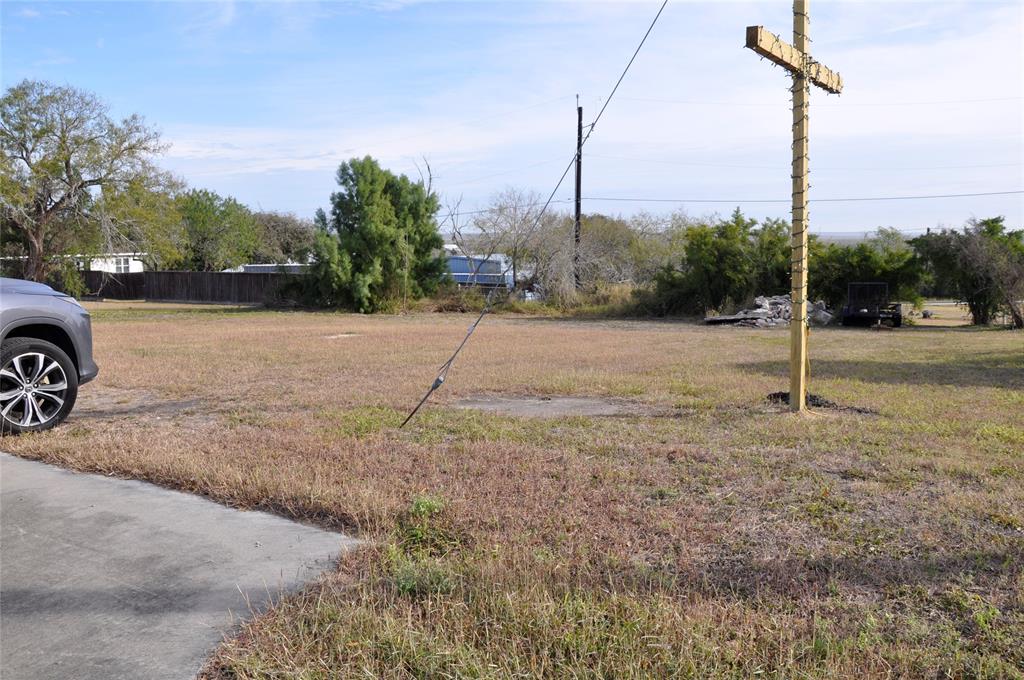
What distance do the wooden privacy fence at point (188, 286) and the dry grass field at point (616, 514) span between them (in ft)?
114

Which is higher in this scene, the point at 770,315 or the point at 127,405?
the point at 770,315

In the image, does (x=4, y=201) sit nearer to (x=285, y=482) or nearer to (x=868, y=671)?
(x=285, y=482)

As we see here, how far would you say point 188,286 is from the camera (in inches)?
2067

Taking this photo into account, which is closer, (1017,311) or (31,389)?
(31,389)

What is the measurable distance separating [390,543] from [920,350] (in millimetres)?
15769

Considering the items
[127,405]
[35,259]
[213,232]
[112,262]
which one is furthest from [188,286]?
[127,405]

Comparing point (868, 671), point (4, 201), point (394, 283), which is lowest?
point (868, 671)

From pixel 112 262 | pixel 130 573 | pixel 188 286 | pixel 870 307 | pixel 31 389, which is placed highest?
pixel 112 262

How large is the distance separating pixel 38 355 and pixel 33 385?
271 mm

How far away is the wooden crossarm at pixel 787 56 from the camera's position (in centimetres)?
769

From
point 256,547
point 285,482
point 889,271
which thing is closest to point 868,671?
point 256,547

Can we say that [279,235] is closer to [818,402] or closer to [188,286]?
[188,286]

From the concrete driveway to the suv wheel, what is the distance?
1702mm

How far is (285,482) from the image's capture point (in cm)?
543
